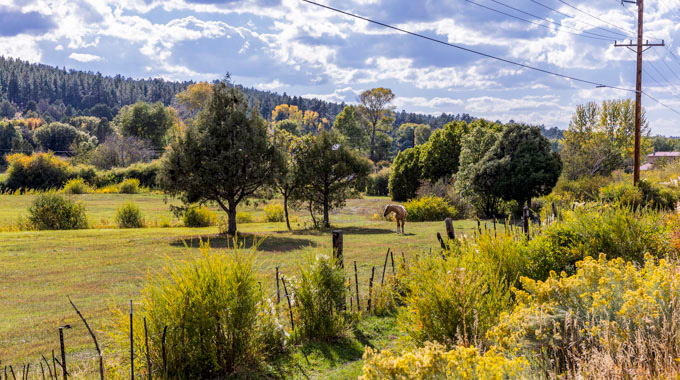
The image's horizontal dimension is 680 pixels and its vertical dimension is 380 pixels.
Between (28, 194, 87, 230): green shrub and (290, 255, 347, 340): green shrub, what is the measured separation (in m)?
21.2

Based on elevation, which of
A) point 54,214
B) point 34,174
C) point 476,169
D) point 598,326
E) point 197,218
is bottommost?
point 197,218

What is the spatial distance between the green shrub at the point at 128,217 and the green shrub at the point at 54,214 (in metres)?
1.84

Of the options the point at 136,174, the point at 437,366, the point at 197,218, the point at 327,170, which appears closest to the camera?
the point at 437,366

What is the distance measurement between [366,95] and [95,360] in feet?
259

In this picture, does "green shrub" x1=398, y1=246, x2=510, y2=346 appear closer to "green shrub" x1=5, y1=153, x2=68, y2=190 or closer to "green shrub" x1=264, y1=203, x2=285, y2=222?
"green shrub" x1=264, y1=203, x2=285, y2=222

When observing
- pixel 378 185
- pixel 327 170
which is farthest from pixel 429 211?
pixel 378 185

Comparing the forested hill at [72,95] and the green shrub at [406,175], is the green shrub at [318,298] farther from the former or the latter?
the forested hill at [72,95]

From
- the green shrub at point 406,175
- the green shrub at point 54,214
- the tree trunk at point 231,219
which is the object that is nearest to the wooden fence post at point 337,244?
the tree trunk at point 231,219

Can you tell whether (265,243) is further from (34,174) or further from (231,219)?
(34,174)

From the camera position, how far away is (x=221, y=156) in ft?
64.5

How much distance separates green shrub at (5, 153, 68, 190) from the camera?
145 ft

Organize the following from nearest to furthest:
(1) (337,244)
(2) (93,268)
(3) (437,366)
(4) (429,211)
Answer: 1. (3) (437,366)
2. (1) (337,244)
3. (2) (93,268)
4. (4) (429,211)

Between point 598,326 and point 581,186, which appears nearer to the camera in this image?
point 598,326

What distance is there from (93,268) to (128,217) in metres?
13.0
